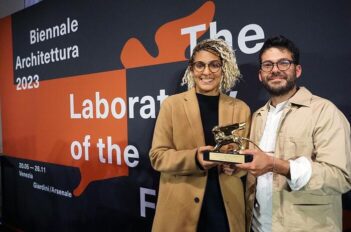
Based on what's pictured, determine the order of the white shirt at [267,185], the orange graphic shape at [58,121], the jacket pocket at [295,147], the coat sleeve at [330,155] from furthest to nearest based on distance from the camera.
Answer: the orange graphic shape at [58,121]
the white shirt at [267,185]
the jacket pocket at [295,147]
the coat sleeve at [330,155]

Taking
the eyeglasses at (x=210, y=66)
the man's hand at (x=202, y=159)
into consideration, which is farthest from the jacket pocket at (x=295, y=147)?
the eyeglasses at (x=210, y=66)

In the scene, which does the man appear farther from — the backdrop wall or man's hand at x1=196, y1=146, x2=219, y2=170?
the backdrop wall

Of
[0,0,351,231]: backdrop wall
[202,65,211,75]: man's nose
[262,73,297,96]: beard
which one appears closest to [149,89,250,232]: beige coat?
[202,65,211,75]: man's nose

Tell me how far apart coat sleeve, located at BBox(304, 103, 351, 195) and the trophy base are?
22cm

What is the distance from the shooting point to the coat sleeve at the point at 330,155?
1.03 meters

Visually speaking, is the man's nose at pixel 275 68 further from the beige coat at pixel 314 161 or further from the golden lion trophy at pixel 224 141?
the golden lion trophy at pixel 224 141

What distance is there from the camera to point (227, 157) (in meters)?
1.10

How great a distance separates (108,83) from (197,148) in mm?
1338

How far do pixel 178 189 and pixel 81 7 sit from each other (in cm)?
192

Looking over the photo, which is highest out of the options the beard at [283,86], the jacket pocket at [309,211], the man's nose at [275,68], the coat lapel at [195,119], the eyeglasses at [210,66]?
the eyeglasses at [210,66]

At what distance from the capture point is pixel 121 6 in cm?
234

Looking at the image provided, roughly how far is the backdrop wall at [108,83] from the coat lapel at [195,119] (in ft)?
1.51

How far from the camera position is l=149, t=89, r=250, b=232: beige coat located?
1.37 meters

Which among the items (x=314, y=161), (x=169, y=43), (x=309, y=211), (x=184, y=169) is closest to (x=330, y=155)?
(x=314, y=161)
